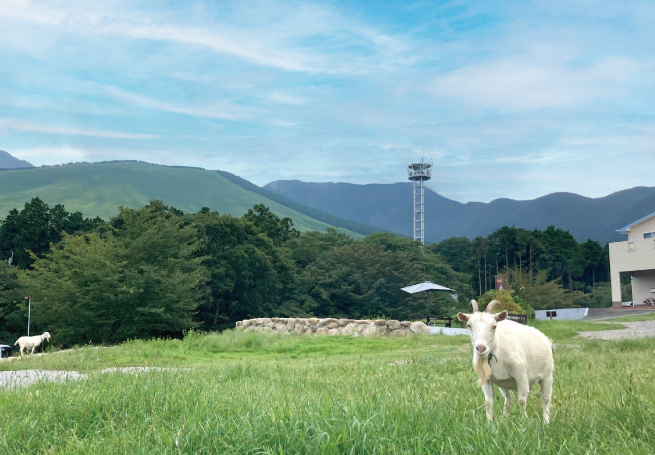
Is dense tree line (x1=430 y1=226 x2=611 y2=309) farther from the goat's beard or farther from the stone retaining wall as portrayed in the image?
the goat's beard

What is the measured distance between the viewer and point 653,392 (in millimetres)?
5129

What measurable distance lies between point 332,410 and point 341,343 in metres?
14.1

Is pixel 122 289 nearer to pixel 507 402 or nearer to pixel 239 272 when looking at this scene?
pixel 239 272

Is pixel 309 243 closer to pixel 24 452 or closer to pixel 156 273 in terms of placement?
pixel 156 273

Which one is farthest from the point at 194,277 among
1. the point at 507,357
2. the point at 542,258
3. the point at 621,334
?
the point at 542,258

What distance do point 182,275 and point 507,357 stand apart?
29486 millimetres

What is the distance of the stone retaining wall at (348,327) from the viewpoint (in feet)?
70.0

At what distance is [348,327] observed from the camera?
21844 millimetres

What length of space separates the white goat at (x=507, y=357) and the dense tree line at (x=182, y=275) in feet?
87.8

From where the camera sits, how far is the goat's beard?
15.0ft

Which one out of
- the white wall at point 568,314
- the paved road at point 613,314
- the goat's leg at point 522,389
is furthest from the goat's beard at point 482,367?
the white wall at point 568,314

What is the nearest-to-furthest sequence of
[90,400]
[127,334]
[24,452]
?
[24,452] < [90,400] < [127,334]

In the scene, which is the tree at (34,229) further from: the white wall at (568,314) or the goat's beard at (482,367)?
the goat's beard at (482,367)

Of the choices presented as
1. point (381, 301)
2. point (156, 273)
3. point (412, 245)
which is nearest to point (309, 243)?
point (381, 301)
